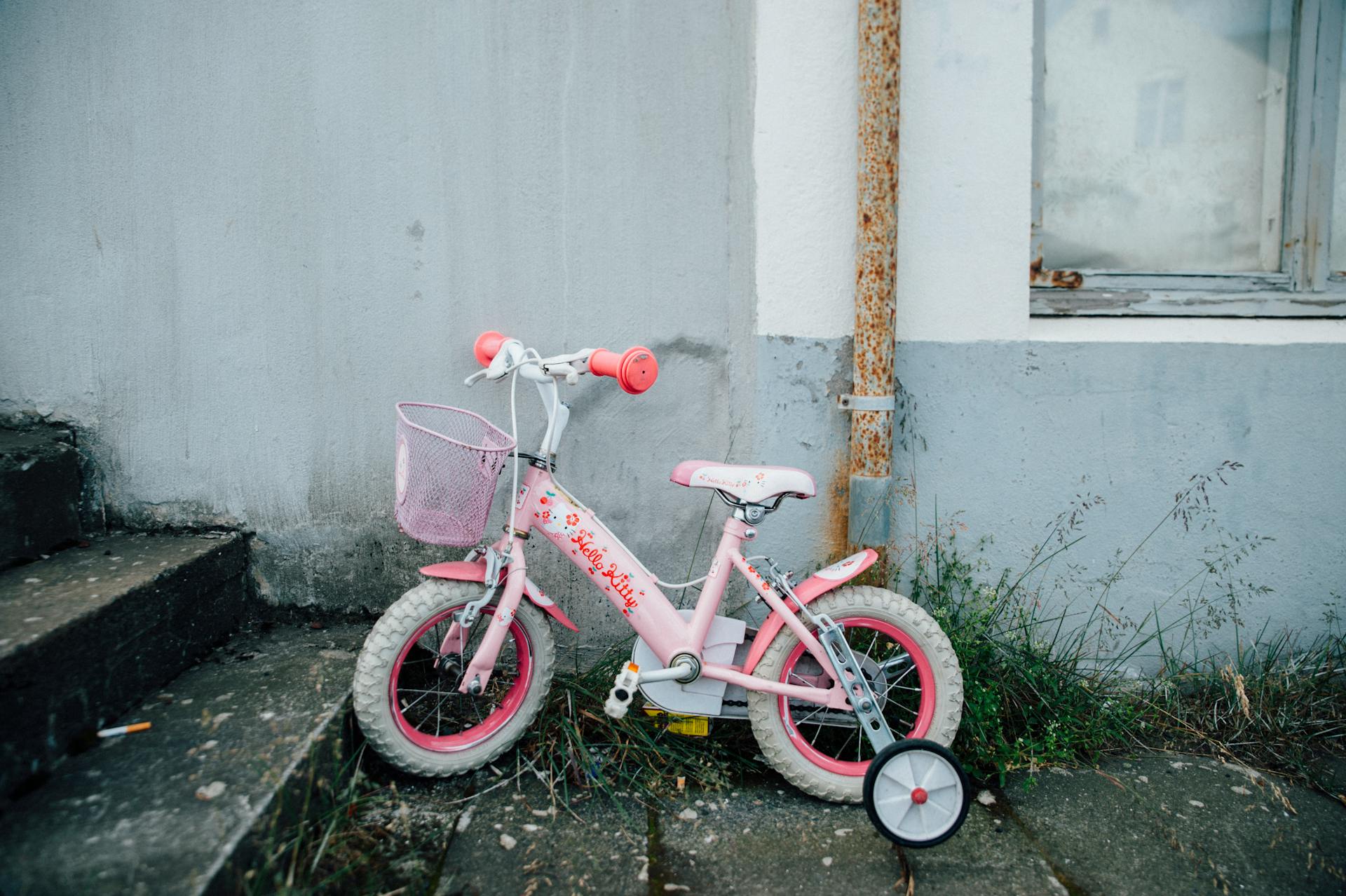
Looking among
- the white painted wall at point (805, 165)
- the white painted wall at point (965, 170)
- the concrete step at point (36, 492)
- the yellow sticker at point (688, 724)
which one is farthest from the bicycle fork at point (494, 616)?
the white painted wall at point (965, 170)

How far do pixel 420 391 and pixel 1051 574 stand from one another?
8.51 feet

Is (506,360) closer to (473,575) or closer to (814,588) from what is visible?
(473,575)

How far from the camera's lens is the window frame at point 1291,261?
127 inches

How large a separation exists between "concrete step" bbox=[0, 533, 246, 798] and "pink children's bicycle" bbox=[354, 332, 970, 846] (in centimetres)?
69

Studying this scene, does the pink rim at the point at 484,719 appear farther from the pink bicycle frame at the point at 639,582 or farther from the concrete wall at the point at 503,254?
the concrete wall at the point at 503,254

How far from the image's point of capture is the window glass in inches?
129

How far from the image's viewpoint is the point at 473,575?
244 cm

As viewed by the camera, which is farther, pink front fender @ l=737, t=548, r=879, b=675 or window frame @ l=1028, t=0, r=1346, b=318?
window frame @ l=1028, t=0, r=1346, b=318

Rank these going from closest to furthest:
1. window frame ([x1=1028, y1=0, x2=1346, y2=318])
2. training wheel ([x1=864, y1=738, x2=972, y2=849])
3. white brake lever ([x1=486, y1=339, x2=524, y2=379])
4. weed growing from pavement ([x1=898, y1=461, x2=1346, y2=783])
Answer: training wheel ([x1=864, y1=738, x2=972, y2=849]), white brake lever ([x1=486, y1=339, x2=524, y2=379]), weed growing from pavement ([x1=898, y1=461, x2=1346, y2=783]), window frame ([x1=1028, y1=0, x2=1346, y2=318])

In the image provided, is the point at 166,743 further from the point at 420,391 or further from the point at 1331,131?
the point at 1331,131

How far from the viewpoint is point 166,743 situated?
7.11ft

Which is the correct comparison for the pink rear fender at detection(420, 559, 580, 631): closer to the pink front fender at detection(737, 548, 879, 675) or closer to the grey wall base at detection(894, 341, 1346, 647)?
the pink front fender at detection(737, 548, 879, 675)

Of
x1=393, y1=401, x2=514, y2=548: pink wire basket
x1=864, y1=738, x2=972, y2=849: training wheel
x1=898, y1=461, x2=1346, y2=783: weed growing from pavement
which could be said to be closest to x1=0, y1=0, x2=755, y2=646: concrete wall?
x1=393, y1=401, x2=514, y2=548: pink wire basket

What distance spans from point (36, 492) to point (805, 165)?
2957mm
